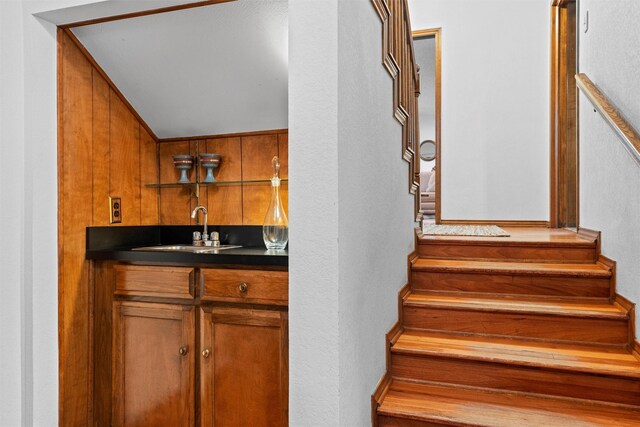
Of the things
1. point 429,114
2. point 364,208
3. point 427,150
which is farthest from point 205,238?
point 427,150

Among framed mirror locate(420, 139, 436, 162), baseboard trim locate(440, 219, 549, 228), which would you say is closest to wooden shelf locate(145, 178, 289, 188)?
baseboard trim locate(440, 219, 549, 228)

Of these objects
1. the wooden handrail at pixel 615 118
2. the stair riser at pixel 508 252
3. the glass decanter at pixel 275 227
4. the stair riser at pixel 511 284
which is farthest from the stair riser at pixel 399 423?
the wooden handrail at pixel 615 118

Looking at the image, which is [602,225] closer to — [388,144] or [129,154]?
[388,144]

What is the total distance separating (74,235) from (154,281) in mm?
481

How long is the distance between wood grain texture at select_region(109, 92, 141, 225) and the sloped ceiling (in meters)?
0.09

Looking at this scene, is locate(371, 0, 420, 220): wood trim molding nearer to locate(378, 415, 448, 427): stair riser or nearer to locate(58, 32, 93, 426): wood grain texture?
locate(378, 415, 448, 427): stair riser

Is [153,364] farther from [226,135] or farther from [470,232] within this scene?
[470,232]

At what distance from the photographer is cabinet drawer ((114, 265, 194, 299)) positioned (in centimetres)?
199

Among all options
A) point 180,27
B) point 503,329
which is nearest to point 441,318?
point 503,329

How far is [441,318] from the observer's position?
2094mm

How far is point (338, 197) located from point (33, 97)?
167 cm

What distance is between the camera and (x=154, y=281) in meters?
2.05

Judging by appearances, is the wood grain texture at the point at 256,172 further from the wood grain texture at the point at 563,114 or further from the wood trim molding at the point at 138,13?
the wood grain texture at the point at 563,114

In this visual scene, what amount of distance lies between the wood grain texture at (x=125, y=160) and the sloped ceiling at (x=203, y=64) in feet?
0.31
